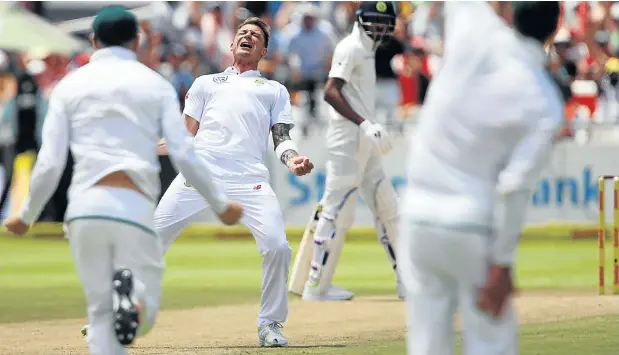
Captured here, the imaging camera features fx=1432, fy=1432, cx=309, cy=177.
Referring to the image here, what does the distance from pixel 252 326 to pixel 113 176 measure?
435cm

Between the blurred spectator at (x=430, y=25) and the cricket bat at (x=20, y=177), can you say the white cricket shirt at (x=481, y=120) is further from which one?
the blurred spectator at (x=430, y=25)

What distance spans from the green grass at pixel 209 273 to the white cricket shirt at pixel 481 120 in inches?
258

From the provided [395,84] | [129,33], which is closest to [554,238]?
[395,84]

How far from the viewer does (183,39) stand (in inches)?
934

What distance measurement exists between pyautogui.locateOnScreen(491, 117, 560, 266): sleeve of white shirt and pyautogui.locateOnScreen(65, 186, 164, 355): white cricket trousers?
6.09 feet

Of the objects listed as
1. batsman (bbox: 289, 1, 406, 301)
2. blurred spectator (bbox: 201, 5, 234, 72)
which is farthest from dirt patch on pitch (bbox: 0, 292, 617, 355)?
blurred spectator (bbox: 201, 5, 234, 72)

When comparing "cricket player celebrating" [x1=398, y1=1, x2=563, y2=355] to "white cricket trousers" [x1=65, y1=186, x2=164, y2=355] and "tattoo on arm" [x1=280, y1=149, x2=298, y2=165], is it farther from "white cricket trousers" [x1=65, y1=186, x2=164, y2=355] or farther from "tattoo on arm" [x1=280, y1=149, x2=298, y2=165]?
"tattoo on arm" [x1=280, y1=149, x2=298, y2=165]

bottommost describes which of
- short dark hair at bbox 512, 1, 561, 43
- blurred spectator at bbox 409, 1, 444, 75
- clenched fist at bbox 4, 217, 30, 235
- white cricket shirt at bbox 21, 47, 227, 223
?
blurred spectator at bbox 409, 1, 444, 75

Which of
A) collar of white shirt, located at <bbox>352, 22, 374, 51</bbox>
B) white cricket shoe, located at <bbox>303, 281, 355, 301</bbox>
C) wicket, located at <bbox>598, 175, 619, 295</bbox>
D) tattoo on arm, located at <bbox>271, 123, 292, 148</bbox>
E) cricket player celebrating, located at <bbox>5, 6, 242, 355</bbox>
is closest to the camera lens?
cricket player celebrating, located at <bbox>5, 6, 242, 355</bbox>

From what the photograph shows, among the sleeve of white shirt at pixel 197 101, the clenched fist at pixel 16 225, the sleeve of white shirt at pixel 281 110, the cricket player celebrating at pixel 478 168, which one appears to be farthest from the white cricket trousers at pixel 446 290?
the sleeve of white shirt at pixel 197 101

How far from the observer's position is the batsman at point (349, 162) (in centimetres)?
1252

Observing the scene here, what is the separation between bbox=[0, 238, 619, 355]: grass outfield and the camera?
9.80 metres

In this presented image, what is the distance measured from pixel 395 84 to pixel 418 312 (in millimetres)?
15100

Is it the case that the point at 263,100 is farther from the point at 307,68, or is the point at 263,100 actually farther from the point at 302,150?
the point at 307,68
